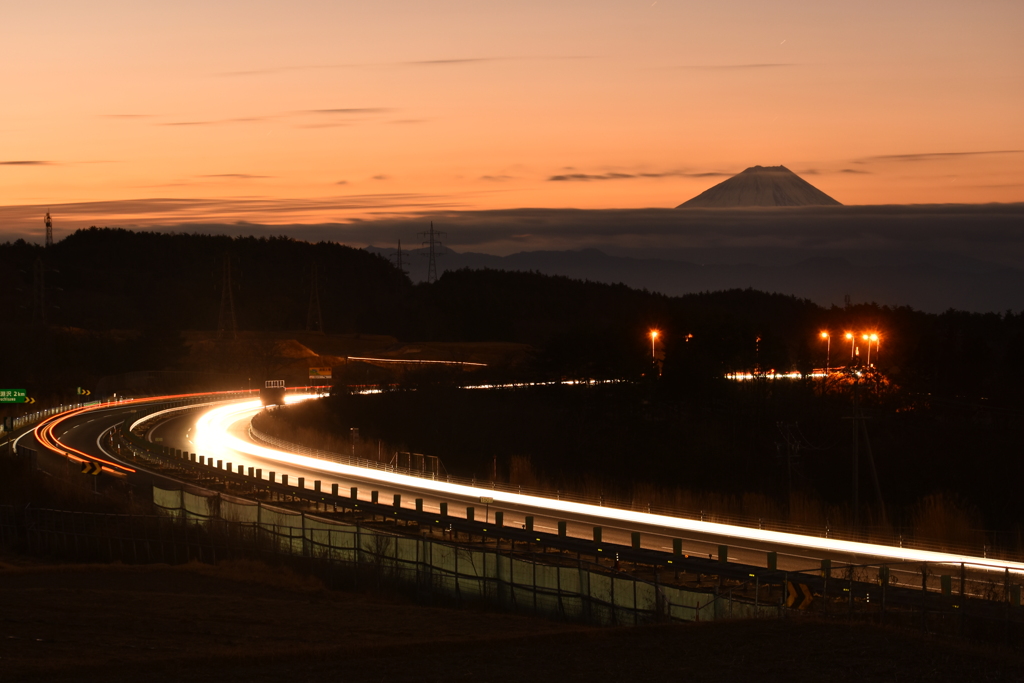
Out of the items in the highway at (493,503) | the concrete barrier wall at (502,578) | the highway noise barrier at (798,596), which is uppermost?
the highway noise barrier at (798,596)

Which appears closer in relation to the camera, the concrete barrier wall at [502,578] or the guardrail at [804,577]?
the guardrail at [804,577]

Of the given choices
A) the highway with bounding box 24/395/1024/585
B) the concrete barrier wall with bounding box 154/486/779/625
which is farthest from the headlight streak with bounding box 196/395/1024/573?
the concrete barrier wall with bounding box 154/486/779/625

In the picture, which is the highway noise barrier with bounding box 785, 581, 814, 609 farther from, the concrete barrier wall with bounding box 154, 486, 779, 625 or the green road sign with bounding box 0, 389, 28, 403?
the green road sign with bounding box 0, 389, 28, 403

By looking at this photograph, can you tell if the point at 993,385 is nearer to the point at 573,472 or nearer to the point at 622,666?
the point at 573,472

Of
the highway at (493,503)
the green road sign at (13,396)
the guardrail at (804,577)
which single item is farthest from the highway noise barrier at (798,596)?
the green road sign at (13,396)

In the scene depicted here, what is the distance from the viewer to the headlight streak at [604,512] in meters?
29.4

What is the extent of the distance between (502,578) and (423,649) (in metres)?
8.41

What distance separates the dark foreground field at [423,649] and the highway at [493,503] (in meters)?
2.37

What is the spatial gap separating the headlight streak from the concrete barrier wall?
5.12 meters

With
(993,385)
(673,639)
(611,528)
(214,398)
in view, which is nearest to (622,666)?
(673,639)

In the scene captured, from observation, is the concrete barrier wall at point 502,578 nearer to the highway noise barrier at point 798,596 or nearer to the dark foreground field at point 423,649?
the highway noise barrier at point 798,596

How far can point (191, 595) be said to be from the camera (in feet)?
89.6

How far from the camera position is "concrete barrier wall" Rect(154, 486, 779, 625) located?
2184cm

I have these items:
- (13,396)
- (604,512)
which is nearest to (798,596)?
(604,512)
